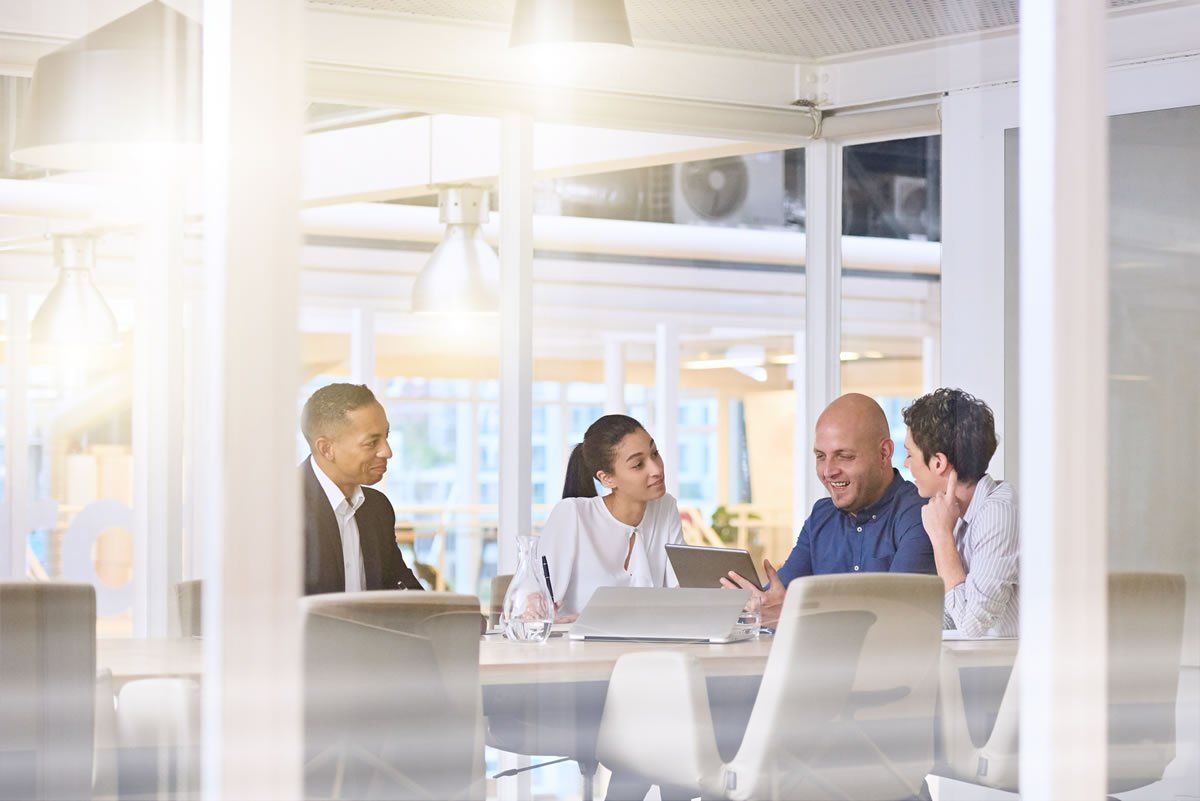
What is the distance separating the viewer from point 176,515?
120 inches

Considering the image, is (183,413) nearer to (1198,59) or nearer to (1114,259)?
(1114,259)

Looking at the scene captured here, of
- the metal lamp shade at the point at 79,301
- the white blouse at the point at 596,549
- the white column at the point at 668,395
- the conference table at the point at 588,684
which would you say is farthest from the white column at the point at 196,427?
the white column at the point at 668,395

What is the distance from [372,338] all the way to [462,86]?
1.82 meters

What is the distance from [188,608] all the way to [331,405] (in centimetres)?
147

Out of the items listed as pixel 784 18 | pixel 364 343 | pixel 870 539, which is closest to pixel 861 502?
pixel 870 539

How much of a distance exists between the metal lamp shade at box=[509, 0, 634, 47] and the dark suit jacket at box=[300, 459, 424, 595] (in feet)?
3.99

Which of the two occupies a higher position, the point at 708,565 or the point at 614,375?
the point at 614,375

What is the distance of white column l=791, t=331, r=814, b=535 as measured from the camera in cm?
616

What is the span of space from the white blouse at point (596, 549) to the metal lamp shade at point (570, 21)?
1.38 m

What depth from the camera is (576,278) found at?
6477 mm

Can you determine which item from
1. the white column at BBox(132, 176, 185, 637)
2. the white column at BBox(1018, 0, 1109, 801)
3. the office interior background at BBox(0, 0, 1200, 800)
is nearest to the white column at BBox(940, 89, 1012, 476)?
the office interior background at BBox(0, 0, 1200, 800)

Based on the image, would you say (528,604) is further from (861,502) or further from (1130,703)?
(1130,703)

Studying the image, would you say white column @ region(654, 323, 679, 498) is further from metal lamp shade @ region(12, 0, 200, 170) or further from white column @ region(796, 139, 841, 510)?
metal lamp shade @ region(12, 0, 200, 170)

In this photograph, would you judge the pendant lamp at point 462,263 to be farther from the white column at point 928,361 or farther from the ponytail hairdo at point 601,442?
the white column at point 928,361
